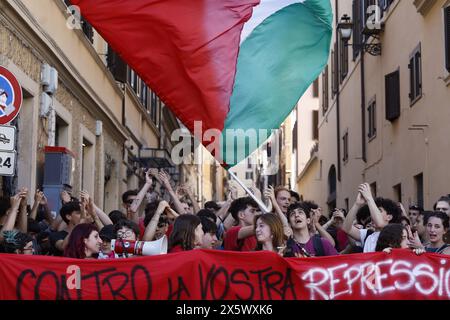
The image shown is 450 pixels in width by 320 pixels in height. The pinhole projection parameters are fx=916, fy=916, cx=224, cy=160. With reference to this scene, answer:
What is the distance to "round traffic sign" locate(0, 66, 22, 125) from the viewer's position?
9281 millimetres

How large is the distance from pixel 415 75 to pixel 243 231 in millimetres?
10146

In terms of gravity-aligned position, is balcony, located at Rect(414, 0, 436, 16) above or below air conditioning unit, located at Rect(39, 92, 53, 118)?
above

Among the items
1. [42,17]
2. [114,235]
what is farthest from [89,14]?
→ [42,17]

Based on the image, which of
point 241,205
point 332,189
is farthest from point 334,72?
point 241,205

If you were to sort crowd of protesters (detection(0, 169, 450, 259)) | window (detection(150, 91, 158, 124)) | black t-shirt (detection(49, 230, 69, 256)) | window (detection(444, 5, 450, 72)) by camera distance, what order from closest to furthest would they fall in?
crowd of protesters (detection(0, 169, 450, 259)) < black t-shirt (detection(49, 230, 69, 256)) < window (detection(444, 5, 450, 72)) < window (detection(150, 91, 158, 124))

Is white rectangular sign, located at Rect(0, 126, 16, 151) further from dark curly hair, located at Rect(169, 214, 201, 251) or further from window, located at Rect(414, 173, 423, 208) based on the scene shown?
window, located at Rect(414, 173, 423, 208)

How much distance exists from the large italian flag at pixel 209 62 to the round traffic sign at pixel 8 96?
107 cm

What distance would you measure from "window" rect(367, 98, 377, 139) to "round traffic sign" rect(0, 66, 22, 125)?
14.5 metres

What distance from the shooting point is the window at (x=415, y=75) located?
17.6m

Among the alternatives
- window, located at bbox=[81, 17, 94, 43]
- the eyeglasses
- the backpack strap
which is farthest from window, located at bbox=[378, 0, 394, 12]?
the eyeglasses

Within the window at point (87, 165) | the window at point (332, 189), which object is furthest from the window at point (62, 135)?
the window at point (332, 189)

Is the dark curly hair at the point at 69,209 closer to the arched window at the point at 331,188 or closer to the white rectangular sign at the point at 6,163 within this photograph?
the white rectangular sign at the point at 6,163

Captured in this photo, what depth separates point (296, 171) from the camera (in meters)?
44.8

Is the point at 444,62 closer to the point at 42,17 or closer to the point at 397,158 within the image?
the point at 397,158
